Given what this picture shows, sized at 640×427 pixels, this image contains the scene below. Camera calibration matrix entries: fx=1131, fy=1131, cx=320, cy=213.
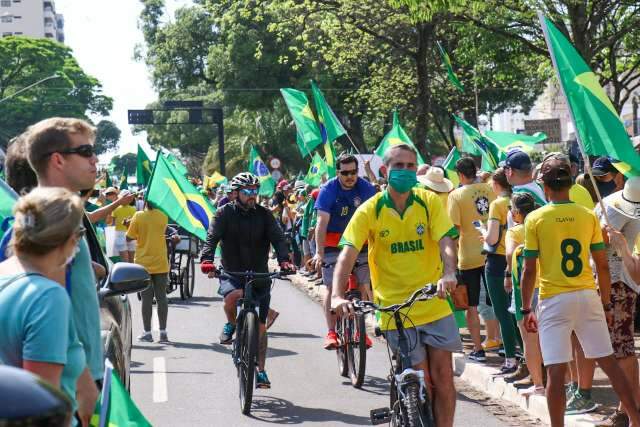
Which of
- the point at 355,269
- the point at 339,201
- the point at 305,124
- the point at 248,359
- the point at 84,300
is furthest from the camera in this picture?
the point at 305,124

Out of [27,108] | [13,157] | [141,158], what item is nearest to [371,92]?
[141,158]

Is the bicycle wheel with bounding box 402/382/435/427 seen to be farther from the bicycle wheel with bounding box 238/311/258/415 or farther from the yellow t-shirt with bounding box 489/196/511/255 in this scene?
the yellow t-shirt with bounding box 489/196/511/255

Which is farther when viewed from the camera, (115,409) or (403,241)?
(403,241)

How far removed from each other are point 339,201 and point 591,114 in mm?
3849

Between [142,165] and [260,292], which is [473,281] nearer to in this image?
[260,292]

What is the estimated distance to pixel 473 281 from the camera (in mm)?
10570

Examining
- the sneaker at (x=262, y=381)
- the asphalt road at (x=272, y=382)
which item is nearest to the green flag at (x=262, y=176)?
the asphalt road at (x=272, y=382)

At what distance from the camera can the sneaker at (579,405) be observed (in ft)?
24.7

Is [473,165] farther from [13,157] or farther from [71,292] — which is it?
[71,292]

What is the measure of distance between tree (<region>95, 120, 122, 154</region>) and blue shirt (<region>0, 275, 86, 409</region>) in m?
138

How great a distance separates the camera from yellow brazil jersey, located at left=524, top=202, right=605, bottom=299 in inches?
251

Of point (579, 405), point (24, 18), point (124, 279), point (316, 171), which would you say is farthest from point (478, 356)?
point (24, 18)

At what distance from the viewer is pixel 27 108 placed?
94438 mm

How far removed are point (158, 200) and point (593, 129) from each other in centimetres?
580
